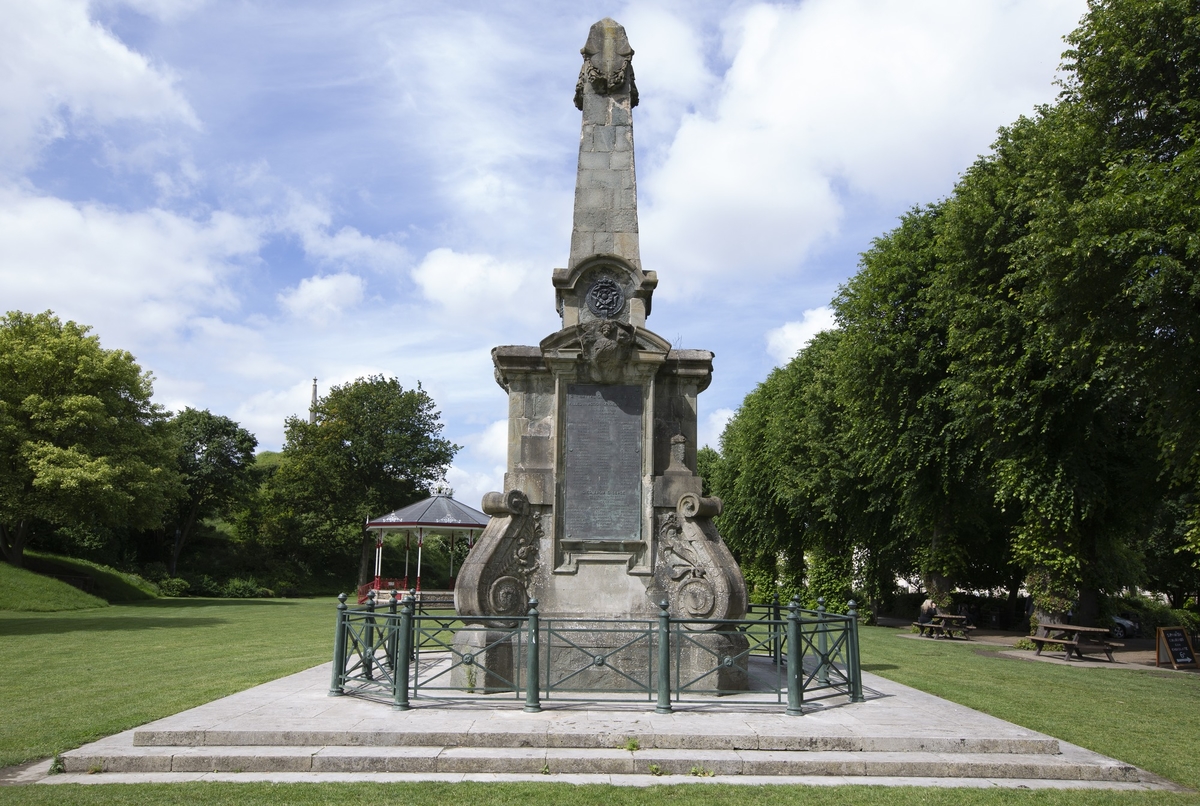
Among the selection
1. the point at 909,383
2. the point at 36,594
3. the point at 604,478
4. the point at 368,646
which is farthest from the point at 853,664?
the point at 36,594

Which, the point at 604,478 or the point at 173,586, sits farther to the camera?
the point at 173,586

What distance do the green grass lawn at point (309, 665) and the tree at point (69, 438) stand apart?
6.96 meters

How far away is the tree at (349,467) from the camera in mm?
50812

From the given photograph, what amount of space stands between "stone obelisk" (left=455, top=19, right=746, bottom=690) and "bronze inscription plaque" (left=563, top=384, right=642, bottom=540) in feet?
0.05

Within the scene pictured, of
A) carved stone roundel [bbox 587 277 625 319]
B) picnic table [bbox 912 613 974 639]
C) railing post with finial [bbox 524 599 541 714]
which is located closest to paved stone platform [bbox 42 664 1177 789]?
railing post with finial [bbox 524 599 541 714]

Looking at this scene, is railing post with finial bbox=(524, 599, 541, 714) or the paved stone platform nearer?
the paved stone platform

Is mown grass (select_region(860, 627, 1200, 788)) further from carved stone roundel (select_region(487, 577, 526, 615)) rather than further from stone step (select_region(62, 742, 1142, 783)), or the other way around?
carved stone roundel (select_region(487, 577, 526, 615))

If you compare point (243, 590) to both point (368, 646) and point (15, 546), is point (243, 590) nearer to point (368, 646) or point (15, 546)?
point (15, 546)

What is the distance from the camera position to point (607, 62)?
12.8 metres

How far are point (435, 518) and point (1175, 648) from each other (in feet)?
77.4

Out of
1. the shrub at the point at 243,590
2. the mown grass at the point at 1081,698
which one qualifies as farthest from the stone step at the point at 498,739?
the shrub at the point at 243,590

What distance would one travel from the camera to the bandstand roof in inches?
1284

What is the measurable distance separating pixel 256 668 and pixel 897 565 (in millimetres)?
28690

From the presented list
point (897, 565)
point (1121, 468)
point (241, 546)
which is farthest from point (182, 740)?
point (241, 546)
